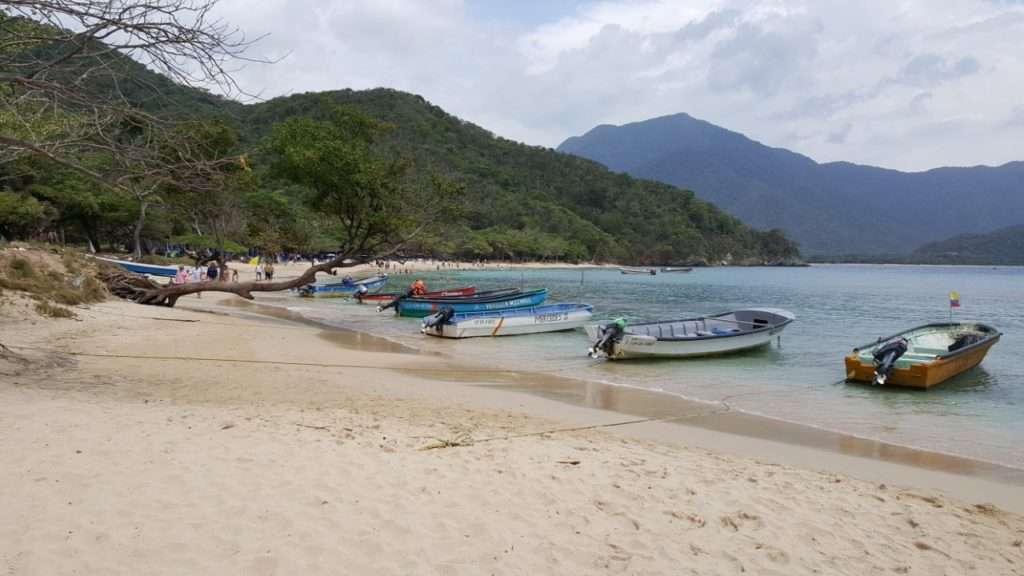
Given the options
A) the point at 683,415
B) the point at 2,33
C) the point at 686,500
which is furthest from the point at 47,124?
the point at 683,415

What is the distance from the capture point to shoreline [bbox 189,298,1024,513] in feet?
22.7

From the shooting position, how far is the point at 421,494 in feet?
15.1

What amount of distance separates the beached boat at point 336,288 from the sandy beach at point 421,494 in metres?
26.5

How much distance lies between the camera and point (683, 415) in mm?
9578

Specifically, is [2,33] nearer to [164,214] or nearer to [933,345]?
[933,345]

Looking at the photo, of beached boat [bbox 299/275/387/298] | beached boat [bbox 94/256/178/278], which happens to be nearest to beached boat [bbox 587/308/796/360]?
beached boat [bbox 299/275/387/298]

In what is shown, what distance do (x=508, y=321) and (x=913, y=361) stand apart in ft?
35.8

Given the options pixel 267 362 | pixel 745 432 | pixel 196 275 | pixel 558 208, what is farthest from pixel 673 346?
pixel 558 208

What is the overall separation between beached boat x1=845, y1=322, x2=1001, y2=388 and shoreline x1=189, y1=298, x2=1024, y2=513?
4008mm

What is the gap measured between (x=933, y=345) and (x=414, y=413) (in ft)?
47.6

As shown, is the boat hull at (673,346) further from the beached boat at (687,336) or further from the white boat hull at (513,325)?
the white boat hull at (513,325)

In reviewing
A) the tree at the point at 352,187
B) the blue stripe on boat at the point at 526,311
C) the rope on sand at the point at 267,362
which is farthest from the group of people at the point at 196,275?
the rope on sand at the point at 267,362

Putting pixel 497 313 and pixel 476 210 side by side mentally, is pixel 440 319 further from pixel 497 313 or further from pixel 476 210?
pixel 476 210

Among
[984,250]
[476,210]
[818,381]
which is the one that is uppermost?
[476,210]
